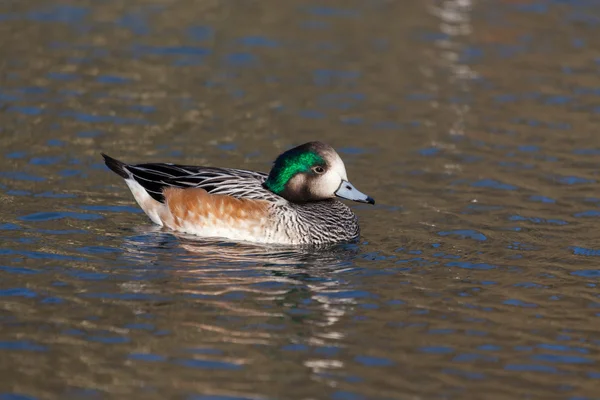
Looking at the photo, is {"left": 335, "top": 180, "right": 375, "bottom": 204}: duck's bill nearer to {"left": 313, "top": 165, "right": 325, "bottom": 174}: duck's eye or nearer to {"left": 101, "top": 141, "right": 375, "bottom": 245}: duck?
{"left": 101, "top": 141, "right": 375, "bottom": 245}: duck

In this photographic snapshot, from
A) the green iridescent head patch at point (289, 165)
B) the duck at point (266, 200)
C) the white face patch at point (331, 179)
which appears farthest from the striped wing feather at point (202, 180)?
the white face patch at point (331, 179)

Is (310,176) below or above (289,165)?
below

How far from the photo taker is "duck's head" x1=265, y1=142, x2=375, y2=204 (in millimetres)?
10875

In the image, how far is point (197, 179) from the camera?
11250mm

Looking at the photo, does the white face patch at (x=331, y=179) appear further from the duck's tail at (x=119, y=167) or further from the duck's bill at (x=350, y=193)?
the duck's tail at (x=119, y=167)

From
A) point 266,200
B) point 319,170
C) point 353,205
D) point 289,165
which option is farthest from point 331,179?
point 353,205

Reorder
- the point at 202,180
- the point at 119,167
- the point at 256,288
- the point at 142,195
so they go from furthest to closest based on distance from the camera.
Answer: the point at 119,167, the point at 142,195, the point at 202,180, the point at 256,288

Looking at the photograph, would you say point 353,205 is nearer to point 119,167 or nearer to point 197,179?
point 197,179

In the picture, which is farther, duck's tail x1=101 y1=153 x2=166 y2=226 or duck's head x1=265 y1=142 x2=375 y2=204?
duck's tail x1=101 y1=153 x2=166 y2=226

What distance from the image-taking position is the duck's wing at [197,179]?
36.2 feet

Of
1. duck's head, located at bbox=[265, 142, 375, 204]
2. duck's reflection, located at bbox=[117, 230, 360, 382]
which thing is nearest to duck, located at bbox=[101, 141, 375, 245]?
duck's head, located at bbox=[265, 142, 375, 204]

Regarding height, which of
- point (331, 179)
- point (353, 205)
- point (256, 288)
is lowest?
point (256, 288)

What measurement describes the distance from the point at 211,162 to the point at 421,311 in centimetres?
522

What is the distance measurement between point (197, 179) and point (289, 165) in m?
0.99
